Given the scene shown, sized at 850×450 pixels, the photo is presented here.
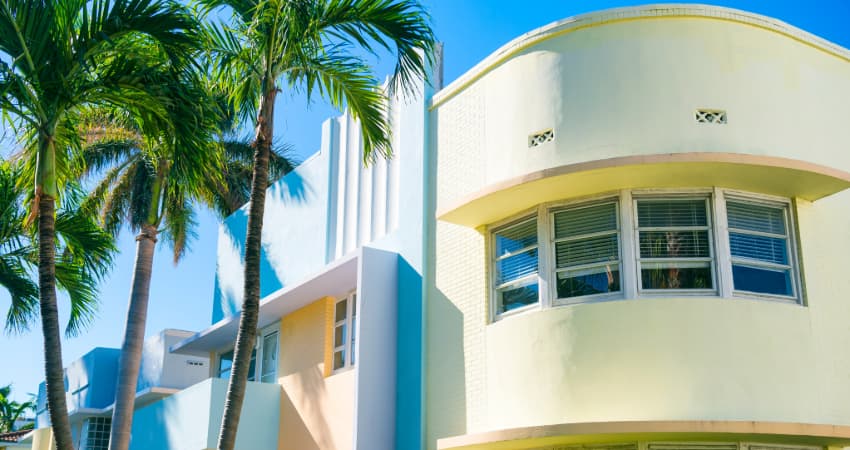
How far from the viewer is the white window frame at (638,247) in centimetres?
1219

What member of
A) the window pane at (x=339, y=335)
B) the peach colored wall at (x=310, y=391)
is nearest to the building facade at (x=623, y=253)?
the peach colored wall at (x=310, y=391)

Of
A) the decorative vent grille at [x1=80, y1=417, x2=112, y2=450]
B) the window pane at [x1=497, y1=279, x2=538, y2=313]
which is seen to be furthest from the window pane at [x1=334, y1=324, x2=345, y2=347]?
the decorative vent grille at [x1=80, y1=417, x2=112, y2=450]

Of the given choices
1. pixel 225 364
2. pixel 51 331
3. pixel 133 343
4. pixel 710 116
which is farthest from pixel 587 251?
pixel 133 343

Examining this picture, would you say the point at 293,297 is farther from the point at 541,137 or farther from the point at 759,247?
the point at 759,247

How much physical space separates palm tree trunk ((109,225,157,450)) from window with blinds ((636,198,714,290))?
1196 cm

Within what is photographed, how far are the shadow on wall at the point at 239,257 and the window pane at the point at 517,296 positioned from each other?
20.0 ft

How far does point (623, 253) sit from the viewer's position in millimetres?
12422

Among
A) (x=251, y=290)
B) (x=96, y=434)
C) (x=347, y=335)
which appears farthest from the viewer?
(x=96, y=434)

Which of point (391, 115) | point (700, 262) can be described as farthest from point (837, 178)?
point (391, 115)

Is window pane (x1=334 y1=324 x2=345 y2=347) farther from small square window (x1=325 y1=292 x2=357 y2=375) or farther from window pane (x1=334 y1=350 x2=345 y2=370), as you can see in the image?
window pane (x1=334 y1=350 x2=345 y2=370)

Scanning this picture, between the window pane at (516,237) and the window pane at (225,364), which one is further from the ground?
the window pane at (225,364)

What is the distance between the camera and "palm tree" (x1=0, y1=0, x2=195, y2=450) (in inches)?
419

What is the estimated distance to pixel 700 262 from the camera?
12.3m

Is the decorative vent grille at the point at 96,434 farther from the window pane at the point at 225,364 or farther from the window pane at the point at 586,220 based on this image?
the window pane at the point at 586,220
